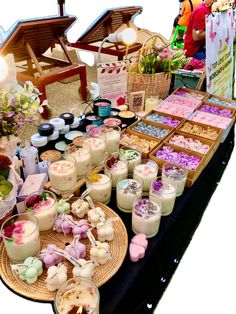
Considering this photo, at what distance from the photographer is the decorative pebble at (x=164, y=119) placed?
2.11 meters

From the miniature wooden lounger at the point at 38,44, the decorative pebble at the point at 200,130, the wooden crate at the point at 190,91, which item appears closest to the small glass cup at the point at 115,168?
the decorative pebble at the point at 200,130

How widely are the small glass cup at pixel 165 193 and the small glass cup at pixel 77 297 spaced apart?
1.82ft

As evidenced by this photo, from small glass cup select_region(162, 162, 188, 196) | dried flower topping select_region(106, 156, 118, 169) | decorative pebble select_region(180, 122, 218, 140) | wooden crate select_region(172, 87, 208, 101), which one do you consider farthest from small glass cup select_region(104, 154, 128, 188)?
wooden crate select_region(172, 87, 208, 101)

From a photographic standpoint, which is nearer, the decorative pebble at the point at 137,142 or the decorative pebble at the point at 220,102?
the decorative pebble at the point at 137,142

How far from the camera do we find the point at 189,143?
191 cm

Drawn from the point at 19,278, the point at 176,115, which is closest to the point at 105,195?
the point at 19,278

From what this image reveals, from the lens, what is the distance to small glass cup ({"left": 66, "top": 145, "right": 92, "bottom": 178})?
1524 mm

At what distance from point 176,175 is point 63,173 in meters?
0.59

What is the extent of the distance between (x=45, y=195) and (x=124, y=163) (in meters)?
0.48

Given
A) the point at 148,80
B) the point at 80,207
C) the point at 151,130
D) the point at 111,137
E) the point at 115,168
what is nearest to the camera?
the point at 80,207

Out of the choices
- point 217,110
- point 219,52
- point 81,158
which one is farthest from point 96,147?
point 219,52

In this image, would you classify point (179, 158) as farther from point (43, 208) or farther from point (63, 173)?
point (43, 208)

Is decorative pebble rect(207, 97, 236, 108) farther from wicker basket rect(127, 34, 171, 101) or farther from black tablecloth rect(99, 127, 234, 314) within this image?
black tablecloth rect(99, 127, 234, 314)

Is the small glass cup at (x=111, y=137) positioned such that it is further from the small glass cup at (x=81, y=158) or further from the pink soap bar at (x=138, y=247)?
the pink soap bar at (x=138, y=247)
